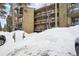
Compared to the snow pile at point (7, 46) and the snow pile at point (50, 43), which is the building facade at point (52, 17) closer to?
the snow pile at point (50, 43)

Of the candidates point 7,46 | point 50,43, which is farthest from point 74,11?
point 7,46

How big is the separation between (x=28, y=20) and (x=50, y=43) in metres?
0.37

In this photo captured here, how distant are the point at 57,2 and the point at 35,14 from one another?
293 mm

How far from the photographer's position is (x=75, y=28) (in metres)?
1.81

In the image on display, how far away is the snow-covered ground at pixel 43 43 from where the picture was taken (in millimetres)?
1798

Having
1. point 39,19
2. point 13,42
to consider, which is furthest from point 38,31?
point 13,42

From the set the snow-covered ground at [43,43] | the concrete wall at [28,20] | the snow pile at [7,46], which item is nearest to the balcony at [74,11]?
the snow-covered ground at [43,43]

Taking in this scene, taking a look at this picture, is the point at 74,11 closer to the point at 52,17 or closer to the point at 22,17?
the point at 52,17

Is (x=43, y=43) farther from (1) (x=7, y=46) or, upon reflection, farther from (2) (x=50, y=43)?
(1) (x=7, y=46)

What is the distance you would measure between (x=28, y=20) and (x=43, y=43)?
323 mm

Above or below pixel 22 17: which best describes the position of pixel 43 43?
below

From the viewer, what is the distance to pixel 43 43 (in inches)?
71.9

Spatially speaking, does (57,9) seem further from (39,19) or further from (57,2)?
(39,19)

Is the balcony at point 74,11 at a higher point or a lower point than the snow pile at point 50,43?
higher
